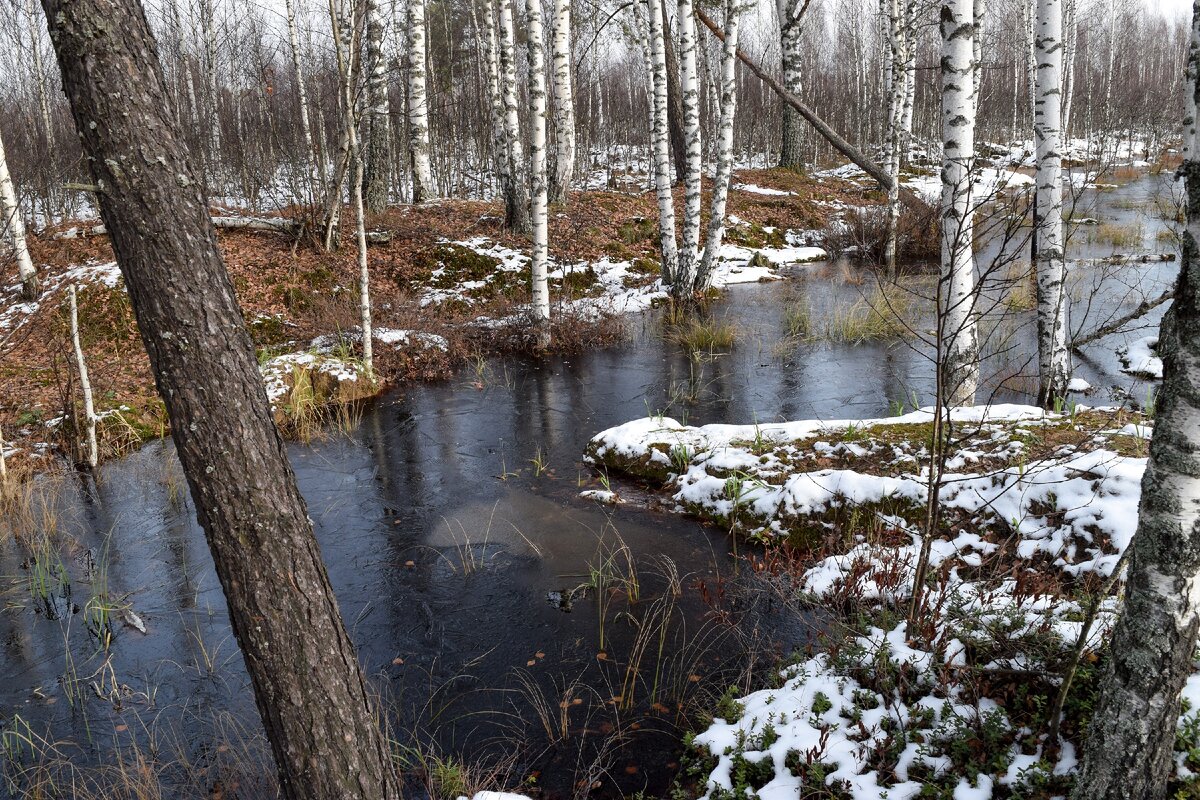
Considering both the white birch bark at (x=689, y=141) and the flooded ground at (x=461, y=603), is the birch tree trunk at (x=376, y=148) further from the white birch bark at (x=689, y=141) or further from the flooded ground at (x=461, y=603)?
the flooded ground at (x=461, y=603)

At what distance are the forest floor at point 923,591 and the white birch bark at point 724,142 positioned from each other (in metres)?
6.38

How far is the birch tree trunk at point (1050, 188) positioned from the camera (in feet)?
20.9

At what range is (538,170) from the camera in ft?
33.2

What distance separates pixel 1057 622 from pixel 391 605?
390cm

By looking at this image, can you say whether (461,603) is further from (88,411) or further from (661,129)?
(661,129)

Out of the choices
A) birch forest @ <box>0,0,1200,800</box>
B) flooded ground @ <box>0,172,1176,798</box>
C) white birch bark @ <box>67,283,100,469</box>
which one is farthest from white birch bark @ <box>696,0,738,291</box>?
white birch bark @ <box>67,283,100,469</box>

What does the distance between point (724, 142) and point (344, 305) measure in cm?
641

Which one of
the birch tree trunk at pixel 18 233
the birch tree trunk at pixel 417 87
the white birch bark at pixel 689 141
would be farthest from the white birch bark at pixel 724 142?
the birch tree trunk at pixel 18 233

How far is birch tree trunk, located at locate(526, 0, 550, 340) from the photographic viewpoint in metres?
10.1

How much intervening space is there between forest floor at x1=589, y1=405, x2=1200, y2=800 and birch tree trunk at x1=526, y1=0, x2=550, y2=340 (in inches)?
173

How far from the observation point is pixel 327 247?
13.2 m

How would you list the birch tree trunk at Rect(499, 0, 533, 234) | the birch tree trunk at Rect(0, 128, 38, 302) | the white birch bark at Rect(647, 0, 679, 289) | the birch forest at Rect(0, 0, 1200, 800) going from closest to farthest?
the birch forest at Rect(0, 0, 1200, 800) → the birch tree trunk at Rect(0, 128, 38, 302) → the birch tree trunk at Rect(499, 0, 533, 234) → the white birch bark at Rect(647, 0, 679, 289)

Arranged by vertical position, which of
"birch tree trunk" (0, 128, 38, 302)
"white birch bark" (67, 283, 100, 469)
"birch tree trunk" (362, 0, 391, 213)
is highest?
"birch tree trunk" (362, 0, 391, 213)

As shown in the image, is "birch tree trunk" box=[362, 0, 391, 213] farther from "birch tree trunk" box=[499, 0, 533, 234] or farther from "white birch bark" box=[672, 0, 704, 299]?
"white birch bark" box=[672, 0, 704, 299]
